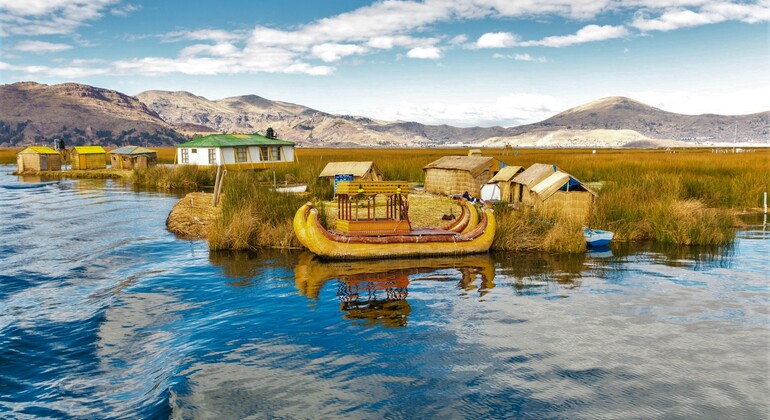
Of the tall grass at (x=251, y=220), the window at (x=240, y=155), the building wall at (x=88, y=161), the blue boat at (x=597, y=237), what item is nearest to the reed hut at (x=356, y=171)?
the tall grass at (x=251, y=220)

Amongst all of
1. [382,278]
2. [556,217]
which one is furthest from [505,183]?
[382,278]

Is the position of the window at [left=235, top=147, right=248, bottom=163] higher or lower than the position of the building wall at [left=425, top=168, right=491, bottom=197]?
higher

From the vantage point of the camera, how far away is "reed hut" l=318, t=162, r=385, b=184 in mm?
31631

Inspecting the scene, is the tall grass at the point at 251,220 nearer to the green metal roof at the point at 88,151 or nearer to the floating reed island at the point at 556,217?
the floating reed island at the point at 556,217

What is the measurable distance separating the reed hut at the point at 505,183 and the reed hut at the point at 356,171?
7259 mm

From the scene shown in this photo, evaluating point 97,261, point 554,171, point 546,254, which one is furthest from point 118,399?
point 554,171

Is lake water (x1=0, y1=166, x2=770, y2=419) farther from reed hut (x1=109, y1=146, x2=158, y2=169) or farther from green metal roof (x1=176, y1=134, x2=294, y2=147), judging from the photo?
reed hut (x1=109, y1=146, x2=158, y2=169)

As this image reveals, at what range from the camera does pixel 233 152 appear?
48.7 meters

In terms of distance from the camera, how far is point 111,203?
32.5 meters

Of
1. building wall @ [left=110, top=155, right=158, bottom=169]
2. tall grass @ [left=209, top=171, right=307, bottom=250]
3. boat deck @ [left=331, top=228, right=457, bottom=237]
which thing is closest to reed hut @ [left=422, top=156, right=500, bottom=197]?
boat deck @ [left=331, top=228, right=457, bottom=237]

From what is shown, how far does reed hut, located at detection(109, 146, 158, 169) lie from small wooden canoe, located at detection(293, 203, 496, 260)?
43.6 metres

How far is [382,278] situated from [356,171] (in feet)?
56.0

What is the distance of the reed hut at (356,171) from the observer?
31631mm

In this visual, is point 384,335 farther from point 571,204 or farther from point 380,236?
point 571,204
